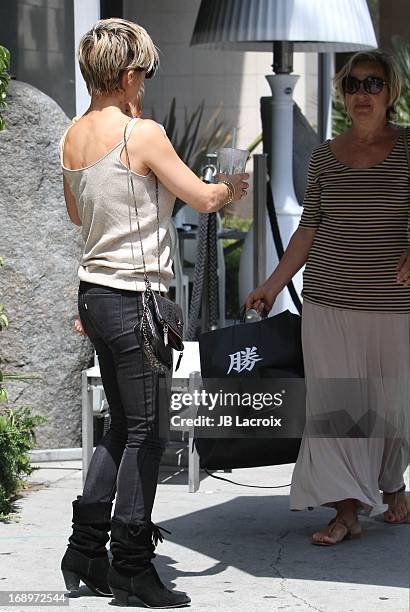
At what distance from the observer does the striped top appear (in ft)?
14.7

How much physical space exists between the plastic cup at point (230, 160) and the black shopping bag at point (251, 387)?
0.92 m

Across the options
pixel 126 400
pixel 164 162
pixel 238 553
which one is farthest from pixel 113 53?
pixel 238 553

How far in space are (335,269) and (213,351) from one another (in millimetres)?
537

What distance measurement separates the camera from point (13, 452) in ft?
Result: 17.1

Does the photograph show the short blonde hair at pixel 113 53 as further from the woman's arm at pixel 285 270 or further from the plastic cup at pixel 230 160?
the woman's arm at pixel 285 270

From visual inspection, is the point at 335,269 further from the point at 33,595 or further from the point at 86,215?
the point at 33,595

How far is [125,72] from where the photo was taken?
12.1 feet

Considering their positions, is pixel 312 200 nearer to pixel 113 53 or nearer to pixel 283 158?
pixel 113 53

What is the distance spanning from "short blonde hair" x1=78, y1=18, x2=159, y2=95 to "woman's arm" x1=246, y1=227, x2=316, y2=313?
3.97 feet

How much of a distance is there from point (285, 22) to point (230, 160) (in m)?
2.79

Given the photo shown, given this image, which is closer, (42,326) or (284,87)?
(42,326)

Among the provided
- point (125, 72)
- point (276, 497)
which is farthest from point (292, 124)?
point (125, 72)

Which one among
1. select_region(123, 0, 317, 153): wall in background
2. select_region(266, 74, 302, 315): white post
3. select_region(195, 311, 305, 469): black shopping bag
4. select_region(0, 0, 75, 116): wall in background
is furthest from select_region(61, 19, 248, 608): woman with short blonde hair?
select_region(123, 0, 317, 153): wall in background

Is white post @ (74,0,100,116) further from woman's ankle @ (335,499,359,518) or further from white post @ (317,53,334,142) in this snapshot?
white post @ (317,53,334,142)
